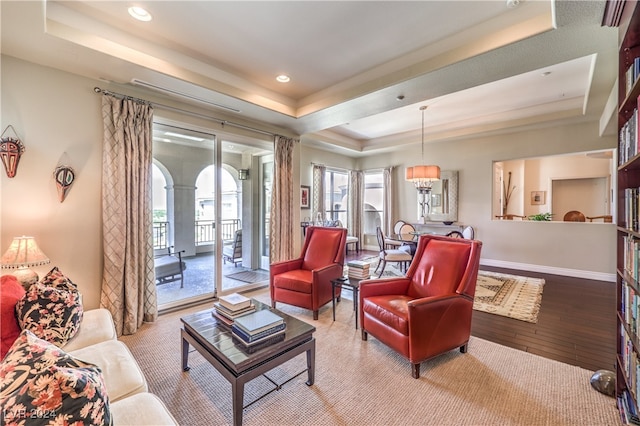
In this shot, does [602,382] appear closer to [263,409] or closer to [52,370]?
[263,409]

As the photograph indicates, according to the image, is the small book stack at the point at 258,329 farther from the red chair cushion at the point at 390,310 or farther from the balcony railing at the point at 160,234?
the balcony railing at the point at 160,234

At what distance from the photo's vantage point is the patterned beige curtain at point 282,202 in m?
4.71

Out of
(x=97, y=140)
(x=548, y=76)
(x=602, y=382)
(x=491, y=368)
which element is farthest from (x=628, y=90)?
(x=97, y=140)

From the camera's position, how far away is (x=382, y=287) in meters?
2.71

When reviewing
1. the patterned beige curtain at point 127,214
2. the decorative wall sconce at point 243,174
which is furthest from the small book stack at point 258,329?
the decorative wall sconce at point 243,174

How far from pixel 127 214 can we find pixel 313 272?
2.18 meters

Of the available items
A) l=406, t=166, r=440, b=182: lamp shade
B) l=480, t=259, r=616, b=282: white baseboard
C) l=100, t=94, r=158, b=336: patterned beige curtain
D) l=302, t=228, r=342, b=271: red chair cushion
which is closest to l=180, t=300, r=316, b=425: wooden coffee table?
l=100, t=94, r=158, b=336: patterned beige curtain

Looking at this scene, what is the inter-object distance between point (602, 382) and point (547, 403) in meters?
0.49

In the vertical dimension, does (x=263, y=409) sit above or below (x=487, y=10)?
below

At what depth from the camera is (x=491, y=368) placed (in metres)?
2.26

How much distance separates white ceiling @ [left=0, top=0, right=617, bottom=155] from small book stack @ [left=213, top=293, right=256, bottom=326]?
2406 mm

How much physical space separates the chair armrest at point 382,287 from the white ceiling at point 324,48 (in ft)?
7.16

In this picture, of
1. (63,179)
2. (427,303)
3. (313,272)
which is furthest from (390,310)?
(63,179)

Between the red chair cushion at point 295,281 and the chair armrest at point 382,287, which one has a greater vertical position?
the chair armrest at point 382,287
